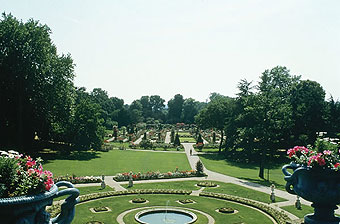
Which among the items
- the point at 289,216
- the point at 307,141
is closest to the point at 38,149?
the point at 289,216

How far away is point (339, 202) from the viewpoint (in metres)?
10.2

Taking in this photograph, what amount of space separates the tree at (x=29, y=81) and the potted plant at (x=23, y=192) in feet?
105

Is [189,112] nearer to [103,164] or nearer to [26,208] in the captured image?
[103,164]

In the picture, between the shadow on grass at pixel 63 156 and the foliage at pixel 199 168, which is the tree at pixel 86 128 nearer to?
the shadow on grass at pixel 63 156

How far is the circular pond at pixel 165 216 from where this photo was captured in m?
17.9

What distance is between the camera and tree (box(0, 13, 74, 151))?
113 feet

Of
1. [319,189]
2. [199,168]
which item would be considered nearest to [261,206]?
[319,189]

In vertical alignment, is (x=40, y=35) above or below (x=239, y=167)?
above

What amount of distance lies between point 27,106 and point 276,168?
105ft

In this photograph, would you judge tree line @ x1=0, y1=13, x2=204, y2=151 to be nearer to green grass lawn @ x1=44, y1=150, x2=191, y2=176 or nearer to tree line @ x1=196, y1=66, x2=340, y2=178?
green grass lawn @ x1=44, y1=150, x2=191, y2=176

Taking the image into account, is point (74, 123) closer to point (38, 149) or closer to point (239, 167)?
point (38, 149)

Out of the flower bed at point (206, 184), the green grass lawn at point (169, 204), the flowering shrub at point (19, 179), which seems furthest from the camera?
the flower bed at point (206, 184)

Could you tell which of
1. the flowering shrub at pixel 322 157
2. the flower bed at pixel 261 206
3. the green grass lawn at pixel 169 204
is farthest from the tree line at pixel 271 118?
the flowering shrub at pixel 322 157

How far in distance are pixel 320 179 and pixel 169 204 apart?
12914mm
